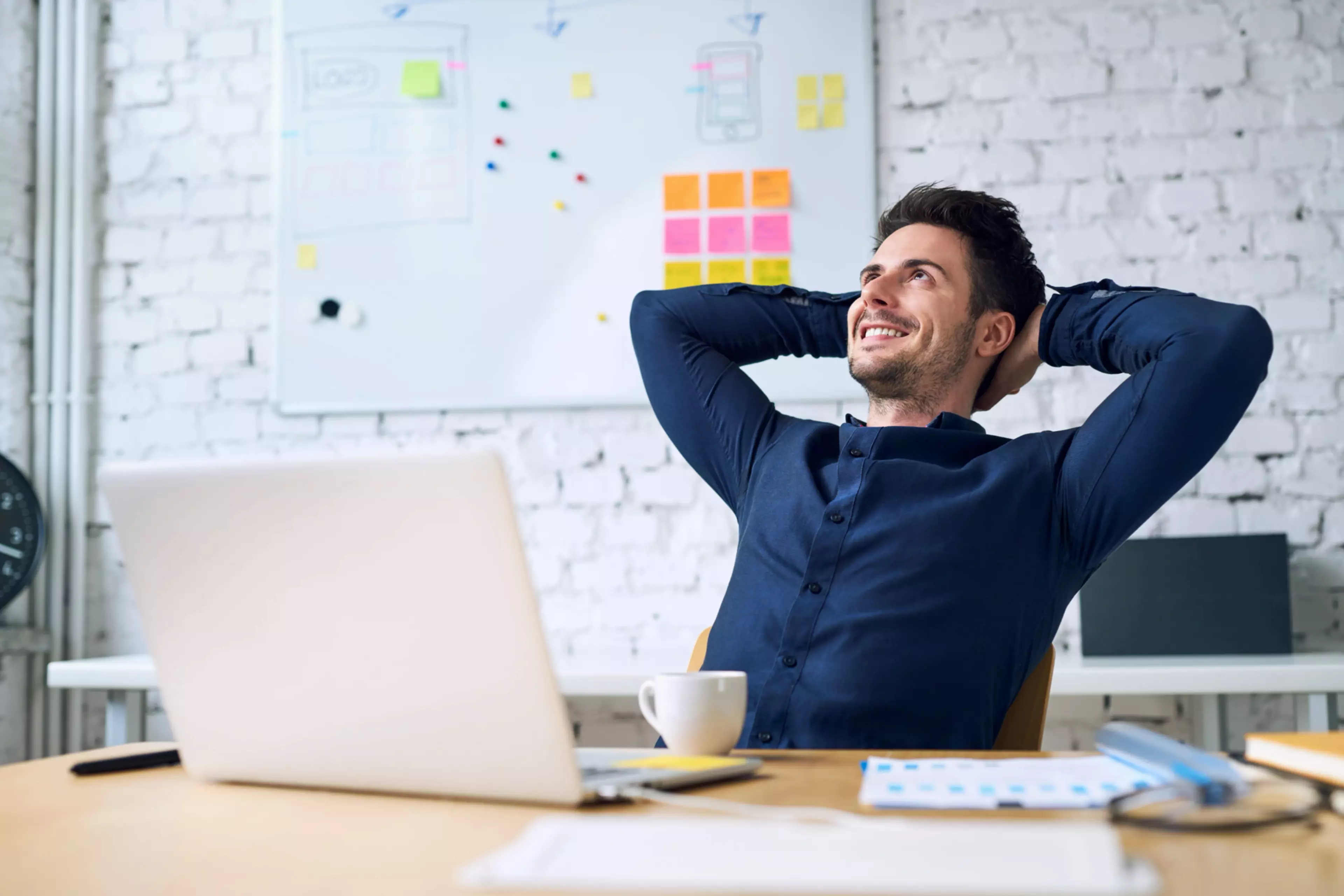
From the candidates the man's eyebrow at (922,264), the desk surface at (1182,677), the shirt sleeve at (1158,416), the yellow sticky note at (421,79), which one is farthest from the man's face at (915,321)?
the yellow sticky note at (421,79)

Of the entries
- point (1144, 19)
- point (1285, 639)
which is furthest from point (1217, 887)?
point (1144, 19)

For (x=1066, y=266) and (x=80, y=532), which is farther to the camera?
(x=80, y=532)

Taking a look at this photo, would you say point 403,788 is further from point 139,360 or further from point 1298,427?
point 139,360

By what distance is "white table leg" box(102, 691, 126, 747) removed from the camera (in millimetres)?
2455

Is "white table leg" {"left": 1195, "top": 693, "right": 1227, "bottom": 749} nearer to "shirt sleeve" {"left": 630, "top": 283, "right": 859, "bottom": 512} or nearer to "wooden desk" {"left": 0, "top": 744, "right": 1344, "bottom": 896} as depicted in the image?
"shirt sleeve" {"left": 630, "top": 283, "right": 859, "bottom": 512}

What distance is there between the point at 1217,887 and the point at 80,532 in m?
3.11

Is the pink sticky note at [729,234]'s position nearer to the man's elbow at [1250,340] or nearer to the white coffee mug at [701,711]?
the man's elbow at [1250,340]

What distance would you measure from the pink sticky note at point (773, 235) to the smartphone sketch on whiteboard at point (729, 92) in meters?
0.21

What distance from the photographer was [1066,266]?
2701mm

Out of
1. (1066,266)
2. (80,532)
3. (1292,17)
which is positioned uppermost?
(1292,17)

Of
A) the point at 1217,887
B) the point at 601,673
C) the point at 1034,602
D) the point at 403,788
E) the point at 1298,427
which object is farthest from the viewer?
the point at 1298,427

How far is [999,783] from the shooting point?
2.39 ft

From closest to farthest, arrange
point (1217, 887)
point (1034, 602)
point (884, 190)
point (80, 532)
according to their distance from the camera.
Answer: point (1217, 887), point (1034, 602), point (884, 190), point (80, 532)

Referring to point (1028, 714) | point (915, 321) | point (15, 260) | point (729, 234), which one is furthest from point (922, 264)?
point (15, 260)
